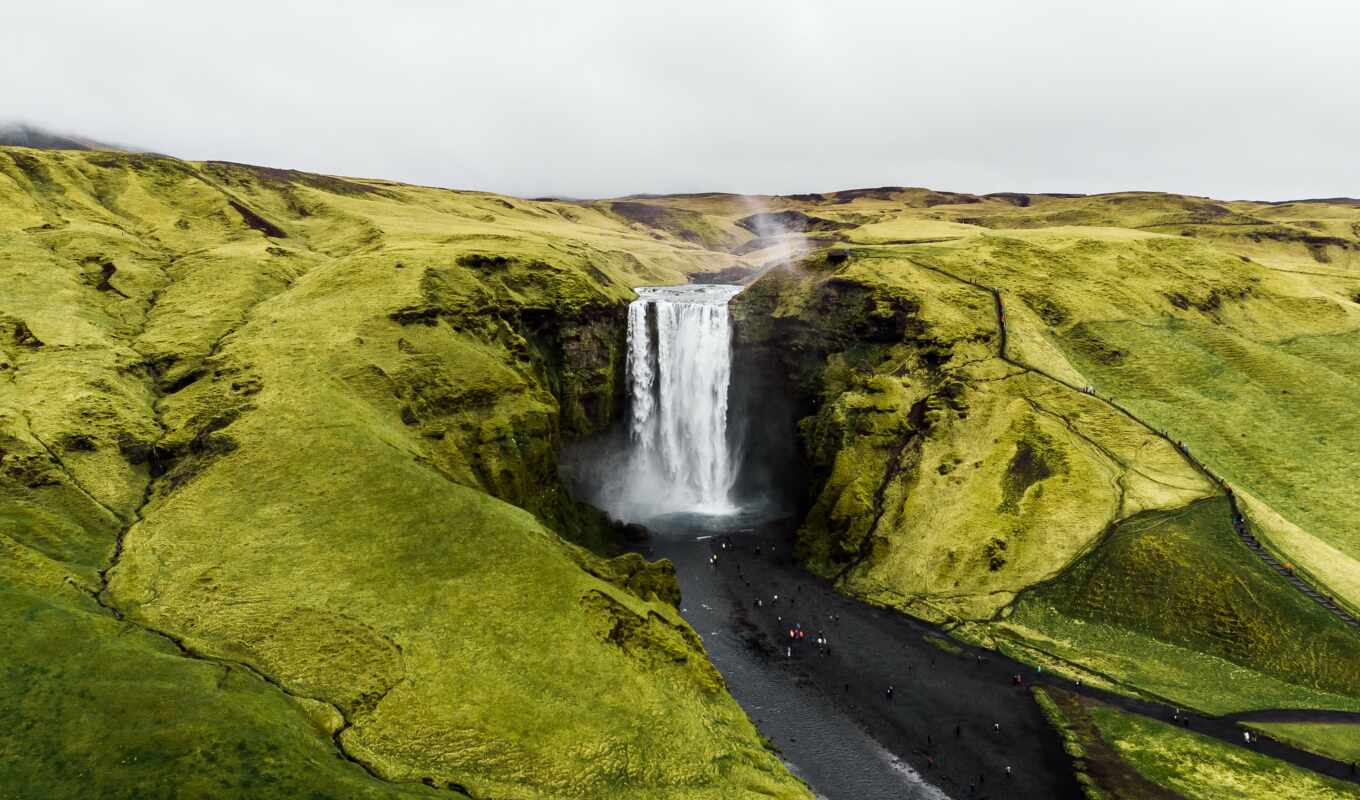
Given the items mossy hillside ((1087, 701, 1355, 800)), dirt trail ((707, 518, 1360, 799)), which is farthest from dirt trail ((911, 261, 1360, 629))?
mossy hillside ((1087, 701, 1355, 800))

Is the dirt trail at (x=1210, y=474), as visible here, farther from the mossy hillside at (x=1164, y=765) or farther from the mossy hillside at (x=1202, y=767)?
the mossy hillside at (x=1164, y=765)

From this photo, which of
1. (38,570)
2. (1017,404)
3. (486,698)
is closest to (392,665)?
(486,698)

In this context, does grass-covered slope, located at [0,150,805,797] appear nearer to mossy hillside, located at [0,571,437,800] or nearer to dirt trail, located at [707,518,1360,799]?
mossy hillside, located at [0,571,437,800]

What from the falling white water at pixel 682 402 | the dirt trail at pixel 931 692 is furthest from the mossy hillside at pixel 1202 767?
the falling white water at pixel 682 402

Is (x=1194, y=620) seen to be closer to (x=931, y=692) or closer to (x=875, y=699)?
(x=931, y=692)

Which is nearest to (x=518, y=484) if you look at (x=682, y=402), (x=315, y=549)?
(x=315, y=549)

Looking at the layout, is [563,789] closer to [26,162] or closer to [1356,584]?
[1356,584]
